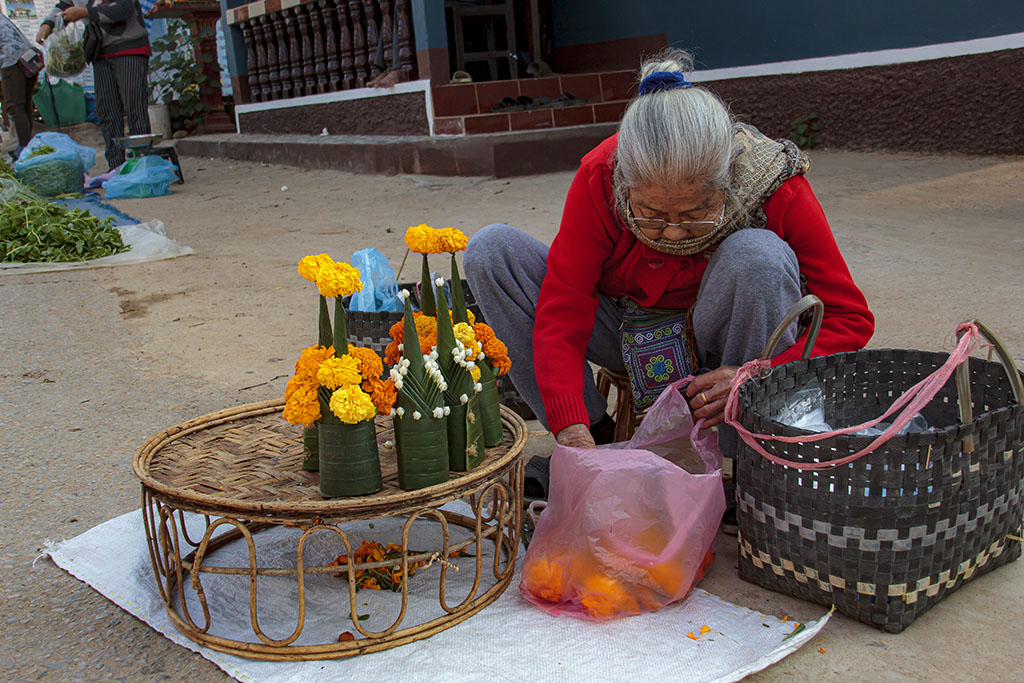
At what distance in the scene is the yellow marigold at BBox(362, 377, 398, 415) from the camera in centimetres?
145

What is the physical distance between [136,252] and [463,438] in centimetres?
408

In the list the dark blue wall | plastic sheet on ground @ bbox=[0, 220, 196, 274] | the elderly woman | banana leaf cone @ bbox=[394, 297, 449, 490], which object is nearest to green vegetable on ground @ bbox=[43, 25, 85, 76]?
plastic sheet on ground @ bbox=[0, 220, 196, 274]

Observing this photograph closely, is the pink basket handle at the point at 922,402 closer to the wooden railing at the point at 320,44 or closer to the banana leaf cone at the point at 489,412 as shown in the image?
the banana leaf cone at the point at 489,412

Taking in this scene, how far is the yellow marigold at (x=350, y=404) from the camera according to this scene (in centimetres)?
139

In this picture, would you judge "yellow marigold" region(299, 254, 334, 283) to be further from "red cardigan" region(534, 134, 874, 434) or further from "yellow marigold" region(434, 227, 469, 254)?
"red cardigan" region(534, 134, 874, 434)

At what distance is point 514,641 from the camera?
1504mm

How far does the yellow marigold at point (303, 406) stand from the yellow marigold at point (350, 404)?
5 centimetres

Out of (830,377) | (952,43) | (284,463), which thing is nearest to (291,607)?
(284,463)

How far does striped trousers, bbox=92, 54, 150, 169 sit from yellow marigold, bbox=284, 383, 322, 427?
7207 millimetres

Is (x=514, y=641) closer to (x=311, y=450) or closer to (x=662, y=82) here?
(x=311, y=450)

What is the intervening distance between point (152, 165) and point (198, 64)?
4773mm

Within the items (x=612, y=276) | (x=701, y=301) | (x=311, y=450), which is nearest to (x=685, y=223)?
(x=701, y=301)

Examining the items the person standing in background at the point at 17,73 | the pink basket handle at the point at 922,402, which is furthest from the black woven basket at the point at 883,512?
the person standing in background at the point at 17,73

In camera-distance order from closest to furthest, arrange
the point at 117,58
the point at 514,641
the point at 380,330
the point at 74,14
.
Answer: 1. the point at 514,641
2. the point at 380,330
3. the point at 74,14
4. the point at 117,58
